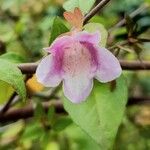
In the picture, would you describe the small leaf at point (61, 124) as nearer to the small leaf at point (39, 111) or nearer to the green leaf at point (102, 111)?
the small leaf at point (39, 111)

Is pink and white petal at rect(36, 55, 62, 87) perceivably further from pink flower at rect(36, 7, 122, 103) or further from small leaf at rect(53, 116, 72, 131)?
small leaf at rect(53, 116, 72, 131)

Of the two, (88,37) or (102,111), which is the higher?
(88,37)

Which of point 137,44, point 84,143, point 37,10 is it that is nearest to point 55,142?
point 84,143

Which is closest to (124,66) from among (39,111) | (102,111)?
(102,111)

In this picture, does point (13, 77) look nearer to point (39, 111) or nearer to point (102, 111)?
point (102, 111)

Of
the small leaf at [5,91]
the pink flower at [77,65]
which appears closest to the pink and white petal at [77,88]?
the pink flower at [77,65]

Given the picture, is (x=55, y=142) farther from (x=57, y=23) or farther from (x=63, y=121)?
(x=57, y=23)
